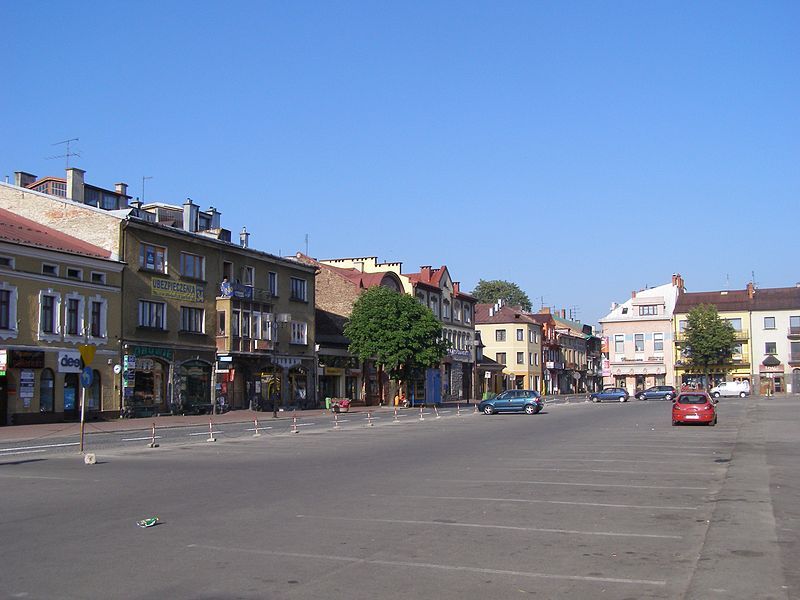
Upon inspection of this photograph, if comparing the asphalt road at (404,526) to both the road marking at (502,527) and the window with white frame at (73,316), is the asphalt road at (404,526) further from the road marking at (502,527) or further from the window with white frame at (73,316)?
the window with white frame at (73,316)

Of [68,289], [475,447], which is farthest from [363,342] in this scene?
[475,447]

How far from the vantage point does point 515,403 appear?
5391cm

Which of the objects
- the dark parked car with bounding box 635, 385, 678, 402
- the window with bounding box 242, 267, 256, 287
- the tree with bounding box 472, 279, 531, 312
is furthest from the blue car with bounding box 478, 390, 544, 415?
the tree with bounding box 472, 279, 531, 312

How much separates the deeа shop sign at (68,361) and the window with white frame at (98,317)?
4.69 feet

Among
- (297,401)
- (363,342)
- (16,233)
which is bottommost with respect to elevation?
(297,401)

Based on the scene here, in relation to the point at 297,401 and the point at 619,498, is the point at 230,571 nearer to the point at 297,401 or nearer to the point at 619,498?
the point at 619,498

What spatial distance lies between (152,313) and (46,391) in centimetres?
842

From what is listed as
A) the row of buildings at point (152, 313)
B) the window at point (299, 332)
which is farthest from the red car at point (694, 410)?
the window at point (299, 332)

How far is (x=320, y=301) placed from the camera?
7531 cm

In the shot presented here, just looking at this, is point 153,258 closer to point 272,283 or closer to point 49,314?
point 49,314

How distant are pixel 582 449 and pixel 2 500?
15902mm

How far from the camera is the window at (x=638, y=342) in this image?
10731 cm

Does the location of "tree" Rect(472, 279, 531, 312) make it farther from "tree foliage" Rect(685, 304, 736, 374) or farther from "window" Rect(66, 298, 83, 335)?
"window" Rect(66, 298, 83, 335)

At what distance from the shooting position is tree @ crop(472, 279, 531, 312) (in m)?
140
